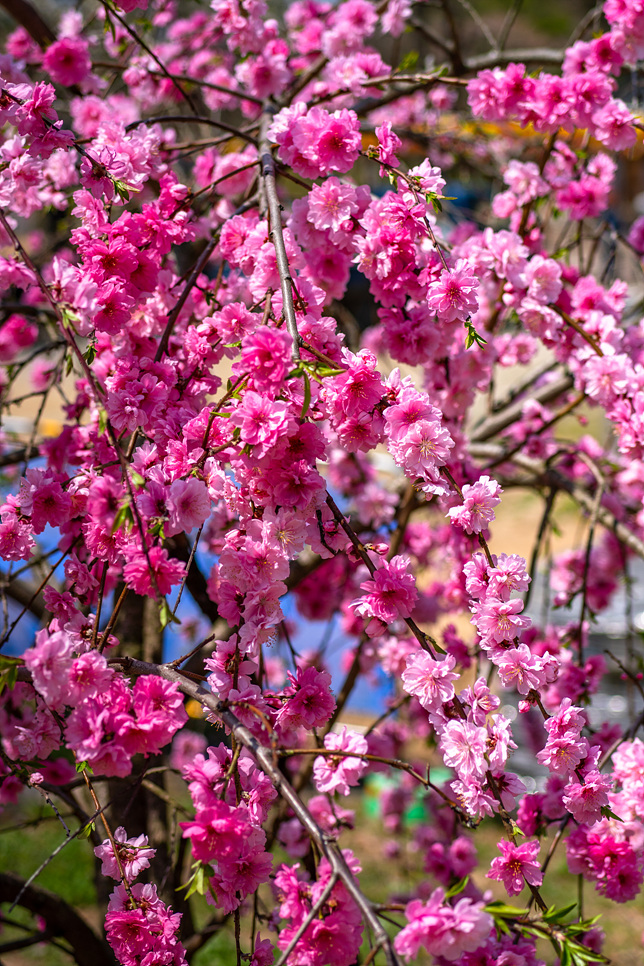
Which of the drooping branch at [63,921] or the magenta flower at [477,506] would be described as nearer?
the magenta flower at [477,506]

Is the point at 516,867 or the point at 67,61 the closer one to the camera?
the point at 516,867

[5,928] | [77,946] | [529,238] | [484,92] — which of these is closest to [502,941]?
[77,946]

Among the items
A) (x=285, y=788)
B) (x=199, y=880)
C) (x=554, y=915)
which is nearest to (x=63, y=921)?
(x=199, y=880)

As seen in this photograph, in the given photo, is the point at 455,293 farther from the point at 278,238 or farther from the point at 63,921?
the point at 63,921

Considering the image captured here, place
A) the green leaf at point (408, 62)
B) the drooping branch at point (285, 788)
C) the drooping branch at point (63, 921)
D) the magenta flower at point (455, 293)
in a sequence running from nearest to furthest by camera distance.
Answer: the drooping branch at point (285, 788) < the magenta flower at point (455, 293) < the drooping branch at point (63, 921) < the green leaf at point (408, 62)

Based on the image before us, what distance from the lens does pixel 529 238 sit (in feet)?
7.13

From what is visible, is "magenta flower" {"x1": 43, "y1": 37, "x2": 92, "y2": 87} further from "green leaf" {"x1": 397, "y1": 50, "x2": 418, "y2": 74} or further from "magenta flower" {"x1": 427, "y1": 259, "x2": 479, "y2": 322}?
"magenta flower" {"x1": 427, "y1": 259, "x2": 479, "y2": 322}

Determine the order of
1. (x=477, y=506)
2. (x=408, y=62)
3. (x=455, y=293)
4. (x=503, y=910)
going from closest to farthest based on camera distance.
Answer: (x=503, y=910)
(x=477, y=506)
(x=455, y=293)
(x=408, y=62)

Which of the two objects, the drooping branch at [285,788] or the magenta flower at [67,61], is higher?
the magenta flower at [67,61]

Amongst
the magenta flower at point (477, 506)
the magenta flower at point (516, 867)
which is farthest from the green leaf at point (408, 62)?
the magenta flower at point (516, 867)

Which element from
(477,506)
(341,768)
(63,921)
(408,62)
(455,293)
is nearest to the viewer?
(341,768)

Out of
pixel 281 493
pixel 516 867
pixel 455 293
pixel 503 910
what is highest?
pixel 455 293

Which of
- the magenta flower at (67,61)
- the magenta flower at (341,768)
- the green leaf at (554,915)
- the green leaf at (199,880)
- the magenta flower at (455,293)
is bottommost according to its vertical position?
the green leaf at (554,915)

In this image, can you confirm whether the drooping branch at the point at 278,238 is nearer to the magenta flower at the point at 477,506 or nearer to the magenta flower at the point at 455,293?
the magenta flower at the point at 455,293
